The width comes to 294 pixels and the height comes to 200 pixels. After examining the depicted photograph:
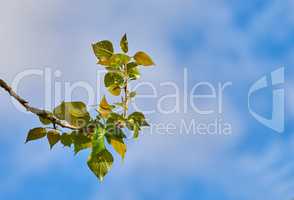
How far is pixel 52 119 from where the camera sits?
159 centimetres

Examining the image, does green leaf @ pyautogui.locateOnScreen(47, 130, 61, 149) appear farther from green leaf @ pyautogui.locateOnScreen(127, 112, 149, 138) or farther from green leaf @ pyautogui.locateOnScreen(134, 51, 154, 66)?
green leaf @ pyautogui.locateOnScreen(134, 51, 154, 66)

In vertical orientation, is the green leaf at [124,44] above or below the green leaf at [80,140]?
above

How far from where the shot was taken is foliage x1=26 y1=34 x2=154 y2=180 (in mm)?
1561

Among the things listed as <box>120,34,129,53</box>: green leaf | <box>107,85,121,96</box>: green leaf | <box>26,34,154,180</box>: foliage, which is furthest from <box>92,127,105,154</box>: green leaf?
<box>120,34,129,53</box>: green leaf

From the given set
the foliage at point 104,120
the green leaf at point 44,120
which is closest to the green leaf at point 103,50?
the foliage at point 104,120

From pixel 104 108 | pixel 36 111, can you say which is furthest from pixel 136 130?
pixel 36 111

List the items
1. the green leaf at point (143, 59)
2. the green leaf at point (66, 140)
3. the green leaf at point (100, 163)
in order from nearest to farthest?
the green leaf at point (100, 163) < the green leaf at point (66, 140) < the green leaf at point (143, 59)

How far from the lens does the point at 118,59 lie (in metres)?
1.74

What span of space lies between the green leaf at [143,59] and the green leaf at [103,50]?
0.10m

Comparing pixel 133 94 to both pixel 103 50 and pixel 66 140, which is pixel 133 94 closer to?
pixel 103 50

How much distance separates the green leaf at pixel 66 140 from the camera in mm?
1647

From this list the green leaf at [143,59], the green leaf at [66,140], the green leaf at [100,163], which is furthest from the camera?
the green leaf at [143,59]

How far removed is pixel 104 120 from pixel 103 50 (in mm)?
281

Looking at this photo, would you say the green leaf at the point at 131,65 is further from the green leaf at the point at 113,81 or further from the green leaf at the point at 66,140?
the green leaf at the point at 66,140
